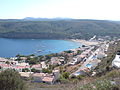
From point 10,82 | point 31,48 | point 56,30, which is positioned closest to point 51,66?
point 10,82

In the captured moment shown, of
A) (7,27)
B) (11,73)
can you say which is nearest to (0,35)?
(7,27)

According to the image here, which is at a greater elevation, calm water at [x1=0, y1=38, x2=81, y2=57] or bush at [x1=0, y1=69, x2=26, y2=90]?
bush at [x1=0, y1=69, x2=26, y2=90]

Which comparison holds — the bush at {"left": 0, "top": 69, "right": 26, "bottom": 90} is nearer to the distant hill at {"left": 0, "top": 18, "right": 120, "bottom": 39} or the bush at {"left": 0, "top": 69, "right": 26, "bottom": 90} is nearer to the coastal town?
the coastal town

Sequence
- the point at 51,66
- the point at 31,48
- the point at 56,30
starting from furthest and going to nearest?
the point at 56,30
the point at 31,48
the point at 51,66

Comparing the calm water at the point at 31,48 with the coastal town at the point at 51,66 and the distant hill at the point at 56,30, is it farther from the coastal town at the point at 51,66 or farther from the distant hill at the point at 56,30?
the distant hill at the point at 56,30

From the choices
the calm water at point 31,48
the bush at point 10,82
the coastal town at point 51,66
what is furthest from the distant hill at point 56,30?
the bush at point 10,82

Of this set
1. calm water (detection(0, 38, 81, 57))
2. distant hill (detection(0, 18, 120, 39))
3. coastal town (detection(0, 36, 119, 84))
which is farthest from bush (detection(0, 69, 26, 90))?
distant hill (detection(0, 18, 120, 39))

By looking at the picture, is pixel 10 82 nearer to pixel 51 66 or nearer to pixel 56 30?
pixel 51 66

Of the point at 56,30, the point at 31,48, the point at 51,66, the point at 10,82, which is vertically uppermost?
the point at 10,82

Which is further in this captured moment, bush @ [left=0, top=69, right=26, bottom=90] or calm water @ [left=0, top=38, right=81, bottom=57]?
calm water @ [left=0, top=38, right=81, bottom=57]

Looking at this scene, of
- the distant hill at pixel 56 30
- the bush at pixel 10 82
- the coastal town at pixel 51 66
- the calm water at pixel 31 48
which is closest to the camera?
the bush at pixel 10 82

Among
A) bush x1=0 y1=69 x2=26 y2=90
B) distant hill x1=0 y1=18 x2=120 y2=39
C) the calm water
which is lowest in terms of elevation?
the calm water
